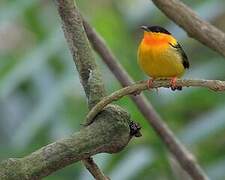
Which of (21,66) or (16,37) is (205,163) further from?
(16,37)

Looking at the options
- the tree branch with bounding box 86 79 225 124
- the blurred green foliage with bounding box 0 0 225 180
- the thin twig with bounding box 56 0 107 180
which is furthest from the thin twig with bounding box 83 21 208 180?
the tree branch with bounding box 86 79 225 124

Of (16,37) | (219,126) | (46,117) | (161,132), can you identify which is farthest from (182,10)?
(16,37)

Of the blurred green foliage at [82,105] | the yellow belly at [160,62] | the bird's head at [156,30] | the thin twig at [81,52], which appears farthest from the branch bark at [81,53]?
the blurred green foliage at [82,105]

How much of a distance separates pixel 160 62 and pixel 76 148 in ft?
2.05

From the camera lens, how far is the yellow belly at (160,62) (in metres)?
1.49

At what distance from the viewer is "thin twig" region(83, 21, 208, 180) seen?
1767mm

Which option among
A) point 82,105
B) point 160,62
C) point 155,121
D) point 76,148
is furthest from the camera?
point 82,105

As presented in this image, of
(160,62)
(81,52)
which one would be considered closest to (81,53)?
(81,52)

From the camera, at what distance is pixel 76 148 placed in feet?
3.03

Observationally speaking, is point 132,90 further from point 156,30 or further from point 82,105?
point 82,105

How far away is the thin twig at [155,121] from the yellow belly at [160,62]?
213 millimetres

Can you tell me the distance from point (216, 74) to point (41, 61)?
1.95 ft

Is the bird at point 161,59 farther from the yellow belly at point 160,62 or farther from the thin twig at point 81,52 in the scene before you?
the thin twig at point 81,52

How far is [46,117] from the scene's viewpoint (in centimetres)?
205
